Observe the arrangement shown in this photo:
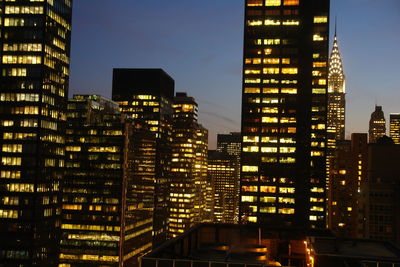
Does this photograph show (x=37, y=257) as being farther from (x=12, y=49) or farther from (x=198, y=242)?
(x=198, y=242)

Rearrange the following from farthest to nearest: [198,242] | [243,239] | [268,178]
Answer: [268,178] → [243,239] → [198,242]

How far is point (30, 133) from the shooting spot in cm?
14425

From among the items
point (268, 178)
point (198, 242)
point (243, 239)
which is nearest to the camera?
point (198, 242)

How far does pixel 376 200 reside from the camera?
502 ft

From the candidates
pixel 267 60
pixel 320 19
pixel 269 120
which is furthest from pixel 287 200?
pixel 320 19

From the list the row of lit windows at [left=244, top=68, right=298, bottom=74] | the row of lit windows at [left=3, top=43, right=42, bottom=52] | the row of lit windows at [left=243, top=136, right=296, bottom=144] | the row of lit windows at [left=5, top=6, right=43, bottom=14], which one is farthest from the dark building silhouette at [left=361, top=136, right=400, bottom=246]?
the row of lit windows at [left=5, top=6, right=43, bottom=14]

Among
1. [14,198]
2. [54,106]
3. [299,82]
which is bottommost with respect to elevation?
[14,198]

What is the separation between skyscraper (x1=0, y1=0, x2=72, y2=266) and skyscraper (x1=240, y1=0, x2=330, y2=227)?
204 feet

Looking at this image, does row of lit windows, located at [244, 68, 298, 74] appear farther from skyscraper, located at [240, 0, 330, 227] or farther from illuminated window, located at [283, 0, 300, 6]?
illuminated window, located at [283, 0, 300, 6]

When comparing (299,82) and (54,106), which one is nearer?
(54,106)

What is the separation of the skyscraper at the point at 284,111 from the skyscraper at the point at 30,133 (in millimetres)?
62273

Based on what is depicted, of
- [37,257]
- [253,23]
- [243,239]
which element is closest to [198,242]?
[243,239]

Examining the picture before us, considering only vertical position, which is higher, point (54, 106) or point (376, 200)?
point (54, 106)

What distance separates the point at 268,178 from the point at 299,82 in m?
34.3
